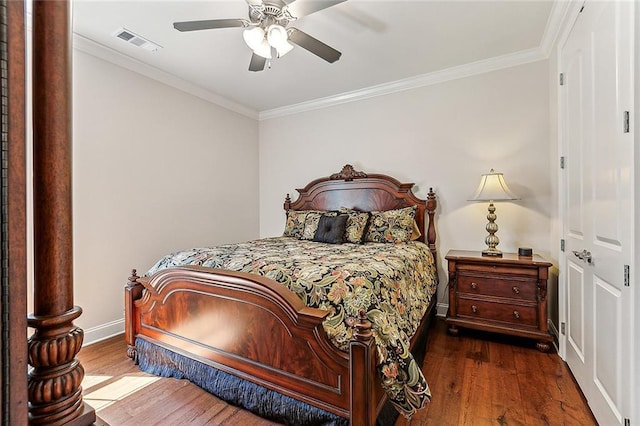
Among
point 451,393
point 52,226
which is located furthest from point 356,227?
point 52,226

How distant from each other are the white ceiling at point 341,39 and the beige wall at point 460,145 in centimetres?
27

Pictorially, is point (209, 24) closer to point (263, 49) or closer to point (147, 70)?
point (263, 49)

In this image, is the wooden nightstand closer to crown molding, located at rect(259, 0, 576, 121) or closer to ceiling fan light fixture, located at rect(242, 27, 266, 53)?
crown molding, located at rect(259, 0, 576, 121)

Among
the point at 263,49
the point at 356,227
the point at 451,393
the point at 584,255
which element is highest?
the point at 263,49

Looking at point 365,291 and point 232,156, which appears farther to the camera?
point 232,156

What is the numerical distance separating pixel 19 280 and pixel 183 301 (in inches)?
69.9

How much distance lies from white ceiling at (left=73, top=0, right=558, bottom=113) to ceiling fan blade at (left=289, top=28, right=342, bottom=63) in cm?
37

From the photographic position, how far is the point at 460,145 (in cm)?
325

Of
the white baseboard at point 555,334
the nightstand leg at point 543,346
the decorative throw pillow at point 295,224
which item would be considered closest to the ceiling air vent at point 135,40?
the decorative throw pillow at point 295,224

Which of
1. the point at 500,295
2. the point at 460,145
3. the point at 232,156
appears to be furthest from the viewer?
the point at 232,156

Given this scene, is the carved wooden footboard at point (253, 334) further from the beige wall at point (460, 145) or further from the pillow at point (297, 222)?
the beige wall at point (460, 145)

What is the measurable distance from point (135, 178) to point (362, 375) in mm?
2866

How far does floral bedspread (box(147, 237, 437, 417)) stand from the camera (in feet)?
4.46

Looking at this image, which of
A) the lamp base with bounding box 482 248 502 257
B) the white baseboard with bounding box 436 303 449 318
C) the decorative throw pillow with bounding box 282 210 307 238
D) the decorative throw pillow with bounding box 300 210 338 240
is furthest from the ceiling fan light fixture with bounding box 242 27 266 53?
the white baseboard with bounding box 436 303 449 318
